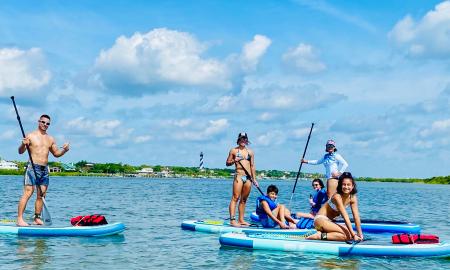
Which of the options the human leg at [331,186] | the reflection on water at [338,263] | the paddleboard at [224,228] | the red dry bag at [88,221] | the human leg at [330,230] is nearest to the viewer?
the reflection on water at [338,263]

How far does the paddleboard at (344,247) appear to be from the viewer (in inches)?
480

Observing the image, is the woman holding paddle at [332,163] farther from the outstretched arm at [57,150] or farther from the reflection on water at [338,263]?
the outstretched arm at [57,150]

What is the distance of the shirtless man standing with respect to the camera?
14180 mm

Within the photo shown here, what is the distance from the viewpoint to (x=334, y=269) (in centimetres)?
1104

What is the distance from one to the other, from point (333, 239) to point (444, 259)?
2563mm

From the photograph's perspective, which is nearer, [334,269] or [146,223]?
[334,269]

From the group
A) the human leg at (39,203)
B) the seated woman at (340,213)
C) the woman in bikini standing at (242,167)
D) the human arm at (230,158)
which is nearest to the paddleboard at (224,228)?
the woman in bikini standing at (242,167)

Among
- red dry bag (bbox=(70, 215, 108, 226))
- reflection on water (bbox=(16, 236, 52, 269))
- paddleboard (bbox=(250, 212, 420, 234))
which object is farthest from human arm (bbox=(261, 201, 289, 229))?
reflection on water (bbox=(16, 236, 52, 269))

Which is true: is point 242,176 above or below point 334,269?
above

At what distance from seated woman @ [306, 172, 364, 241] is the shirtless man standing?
6857 millimetres

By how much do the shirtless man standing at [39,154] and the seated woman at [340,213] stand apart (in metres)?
6.86

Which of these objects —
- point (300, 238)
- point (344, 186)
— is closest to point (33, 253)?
point (300, 238)

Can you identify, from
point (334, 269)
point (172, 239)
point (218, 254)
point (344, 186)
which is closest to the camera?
point (334, 269)

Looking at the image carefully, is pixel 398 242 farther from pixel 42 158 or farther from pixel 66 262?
pixel 42 158
